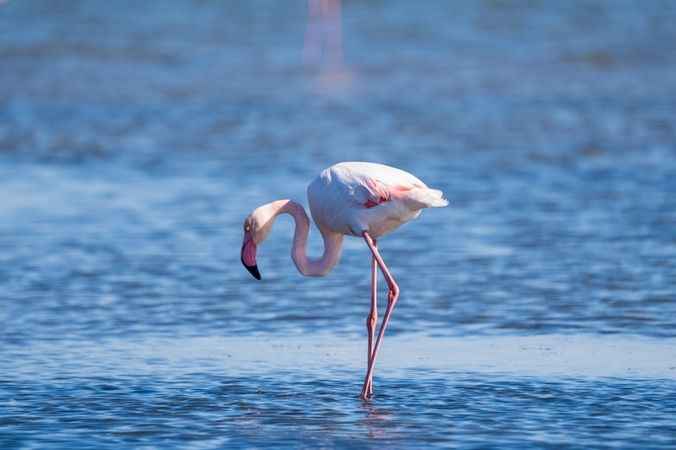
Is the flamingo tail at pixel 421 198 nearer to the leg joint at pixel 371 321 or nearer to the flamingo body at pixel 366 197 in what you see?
the flamingo body at pixel 366 197

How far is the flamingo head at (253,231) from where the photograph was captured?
7.35 metres

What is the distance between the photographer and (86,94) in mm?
19938

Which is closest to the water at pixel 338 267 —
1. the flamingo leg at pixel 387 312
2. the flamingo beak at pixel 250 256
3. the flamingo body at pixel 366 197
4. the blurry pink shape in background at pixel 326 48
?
the flamingo leg at pixel 387 312

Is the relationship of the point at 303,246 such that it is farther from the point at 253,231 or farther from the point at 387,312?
the point at 387,312

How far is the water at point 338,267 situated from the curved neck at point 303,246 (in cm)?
44

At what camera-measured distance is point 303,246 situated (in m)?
7.49

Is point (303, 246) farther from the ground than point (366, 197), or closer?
closer

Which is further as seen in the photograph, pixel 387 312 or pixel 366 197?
pixel 387 312

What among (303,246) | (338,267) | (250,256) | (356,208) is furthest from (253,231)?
(338,267)

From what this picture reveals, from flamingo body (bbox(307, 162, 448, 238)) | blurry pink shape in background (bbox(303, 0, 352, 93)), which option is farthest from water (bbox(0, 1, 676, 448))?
flamingo body (bbox(307, 162, 448, 238))

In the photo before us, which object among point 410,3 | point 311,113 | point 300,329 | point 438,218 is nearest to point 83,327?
point 300,329

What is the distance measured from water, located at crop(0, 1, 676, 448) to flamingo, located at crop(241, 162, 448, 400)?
51cm

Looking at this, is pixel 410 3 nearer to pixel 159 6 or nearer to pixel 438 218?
pixel 159 6

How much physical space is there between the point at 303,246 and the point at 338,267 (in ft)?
7.06
